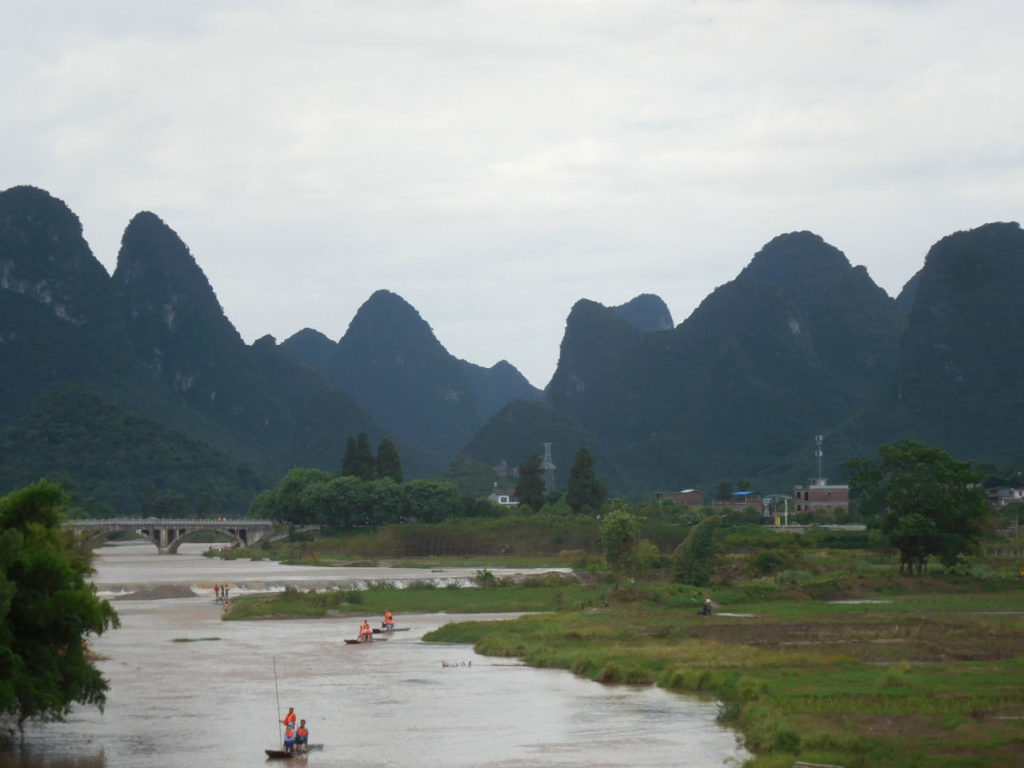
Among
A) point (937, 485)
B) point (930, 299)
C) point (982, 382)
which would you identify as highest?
point (930, 299)

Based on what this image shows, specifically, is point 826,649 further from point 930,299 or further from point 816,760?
point 930,299

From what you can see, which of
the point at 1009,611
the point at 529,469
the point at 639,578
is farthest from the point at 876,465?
the point at 529,469

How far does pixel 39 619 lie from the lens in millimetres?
23062

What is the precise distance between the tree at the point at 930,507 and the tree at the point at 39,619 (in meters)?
41.3

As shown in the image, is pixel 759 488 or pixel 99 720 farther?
pixel 759 488

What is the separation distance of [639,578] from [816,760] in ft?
128

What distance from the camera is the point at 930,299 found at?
186875mm

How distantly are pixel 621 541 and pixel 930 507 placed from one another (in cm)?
1462

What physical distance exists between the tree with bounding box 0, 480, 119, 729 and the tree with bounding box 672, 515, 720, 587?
34.1 metres

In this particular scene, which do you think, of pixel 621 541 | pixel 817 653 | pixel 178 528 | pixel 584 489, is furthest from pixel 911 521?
pixel 178 528

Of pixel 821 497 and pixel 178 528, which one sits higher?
pixel 821 497

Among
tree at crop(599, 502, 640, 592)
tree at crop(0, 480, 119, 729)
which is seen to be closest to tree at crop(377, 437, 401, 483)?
tree at crop(599, 502, 640, 592)

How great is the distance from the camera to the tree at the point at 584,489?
106500 mm

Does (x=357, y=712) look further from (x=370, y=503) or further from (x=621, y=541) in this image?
(x=370, y=503)
